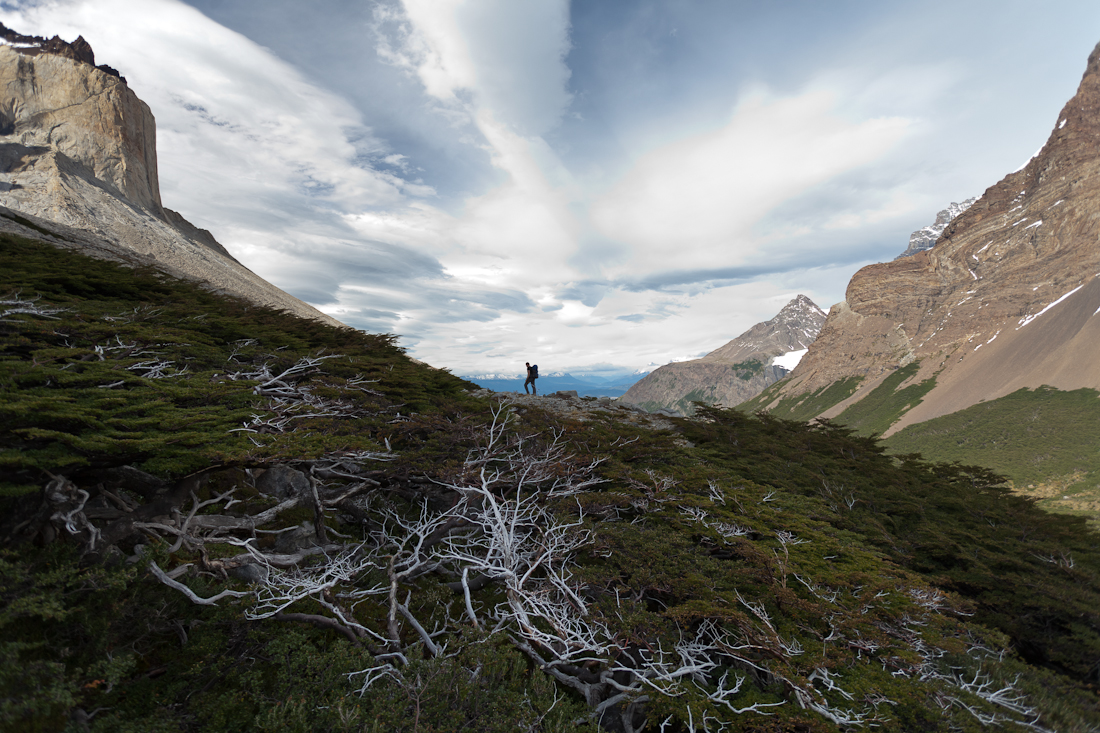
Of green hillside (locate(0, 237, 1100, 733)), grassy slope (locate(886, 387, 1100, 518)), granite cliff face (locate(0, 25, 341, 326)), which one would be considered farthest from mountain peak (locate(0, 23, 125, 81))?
grassy slope (locate(886, 387, 1100, 518))

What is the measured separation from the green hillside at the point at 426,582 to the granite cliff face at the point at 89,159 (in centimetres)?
5306

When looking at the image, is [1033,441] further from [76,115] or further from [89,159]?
[76,115]

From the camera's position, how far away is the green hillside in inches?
→ 191

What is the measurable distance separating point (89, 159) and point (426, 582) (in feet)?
339

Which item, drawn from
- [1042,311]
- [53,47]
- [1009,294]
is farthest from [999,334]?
[53,47]

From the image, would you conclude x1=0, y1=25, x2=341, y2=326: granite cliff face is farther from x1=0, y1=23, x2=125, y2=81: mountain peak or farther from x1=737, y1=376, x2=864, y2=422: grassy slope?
x1=737, y1=376, x2=864, y2=422: grassy slope

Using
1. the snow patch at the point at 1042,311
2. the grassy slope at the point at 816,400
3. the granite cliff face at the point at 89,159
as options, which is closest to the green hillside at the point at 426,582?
the granite cliff face at the point at 89,159

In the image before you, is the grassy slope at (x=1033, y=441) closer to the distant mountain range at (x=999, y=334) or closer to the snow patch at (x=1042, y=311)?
the distant mountain range at (x=999, y=334)

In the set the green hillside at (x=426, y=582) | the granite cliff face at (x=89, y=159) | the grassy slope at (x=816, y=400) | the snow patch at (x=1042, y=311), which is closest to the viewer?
the green hillside at (x=426, y=582)

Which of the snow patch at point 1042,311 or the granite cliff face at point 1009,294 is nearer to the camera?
the granite cliff face at point 1009,294

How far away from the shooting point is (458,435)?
1144cm

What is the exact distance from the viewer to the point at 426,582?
8672mm

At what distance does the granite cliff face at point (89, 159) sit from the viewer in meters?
52.7

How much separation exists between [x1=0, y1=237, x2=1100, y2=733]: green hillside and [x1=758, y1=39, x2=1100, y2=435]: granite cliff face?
424 feet
